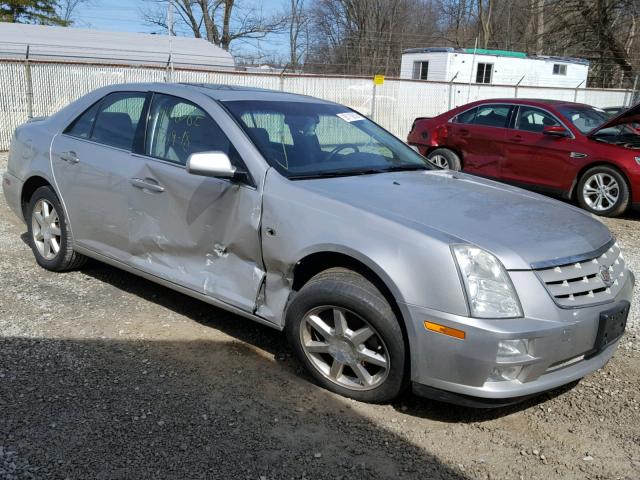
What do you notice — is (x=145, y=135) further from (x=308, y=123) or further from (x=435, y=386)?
(x=435, y=386)

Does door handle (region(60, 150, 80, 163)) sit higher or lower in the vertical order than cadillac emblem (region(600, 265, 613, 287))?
higher

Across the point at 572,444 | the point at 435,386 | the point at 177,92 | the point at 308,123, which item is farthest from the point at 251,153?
the point at 572,444

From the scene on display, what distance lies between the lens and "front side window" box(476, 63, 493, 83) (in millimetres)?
28453

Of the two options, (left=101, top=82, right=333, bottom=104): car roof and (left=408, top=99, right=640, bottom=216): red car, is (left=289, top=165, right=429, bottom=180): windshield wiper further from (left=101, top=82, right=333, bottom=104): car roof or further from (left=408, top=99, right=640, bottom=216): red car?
(left=408, top=99, right=640, bottom=216): red car

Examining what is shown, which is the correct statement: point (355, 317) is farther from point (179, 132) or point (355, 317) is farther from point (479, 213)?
point (179, 132)

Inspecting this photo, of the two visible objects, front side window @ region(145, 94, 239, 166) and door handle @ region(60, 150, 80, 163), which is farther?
door handle @ region(60, 150, 80, 163)

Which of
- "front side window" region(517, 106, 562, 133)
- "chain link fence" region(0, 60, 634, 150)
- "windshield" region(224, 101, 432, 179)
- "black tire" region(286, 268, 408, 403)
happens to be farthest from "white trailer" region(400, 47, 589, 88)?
"black tire" region(286, 268, 408, 403)

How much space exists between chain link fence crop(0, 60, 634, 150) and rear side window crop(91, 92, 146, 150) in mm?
9828

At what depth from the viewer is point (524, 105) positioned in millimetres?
9453

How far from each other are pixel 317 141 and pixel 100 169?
1.58 m

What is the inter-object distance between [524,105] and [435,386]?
24.7 feet

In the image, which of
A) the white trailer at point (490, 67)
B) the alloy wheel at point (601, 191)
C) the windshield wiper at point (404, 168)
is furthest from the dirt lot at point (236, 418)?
the white trailer at point (490, 67)

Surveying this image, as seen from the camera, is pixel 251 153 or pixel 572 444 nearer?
pixel 572 444

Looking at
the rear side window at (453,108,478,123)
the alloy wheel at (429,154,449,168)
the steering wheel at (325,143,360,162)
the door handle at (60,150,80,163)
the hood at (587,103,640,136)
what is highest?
the hood at (587,103,640,136)
